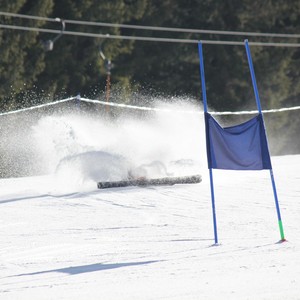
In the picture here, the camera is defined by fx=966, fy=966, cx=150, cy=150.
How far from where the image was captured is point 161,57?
3366 centimetres

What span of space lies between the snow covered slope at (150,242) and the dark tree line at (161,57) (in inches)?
414

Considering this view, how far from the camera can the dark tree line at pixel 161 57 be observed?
28.1 meters

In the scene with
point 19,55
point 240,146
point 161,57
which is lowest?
point 240,146

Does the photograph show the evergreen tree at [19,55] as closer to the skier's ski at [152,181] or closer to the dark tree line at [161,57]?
the dark tree line at [161,57]

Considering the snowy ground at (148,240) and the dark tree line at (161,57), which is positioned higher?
the dark tree line at (161,57)

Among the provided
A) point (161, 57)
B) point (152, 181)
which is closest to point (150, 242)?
point (152, 181)

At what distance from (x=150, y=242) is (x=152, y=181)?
15.8 ft

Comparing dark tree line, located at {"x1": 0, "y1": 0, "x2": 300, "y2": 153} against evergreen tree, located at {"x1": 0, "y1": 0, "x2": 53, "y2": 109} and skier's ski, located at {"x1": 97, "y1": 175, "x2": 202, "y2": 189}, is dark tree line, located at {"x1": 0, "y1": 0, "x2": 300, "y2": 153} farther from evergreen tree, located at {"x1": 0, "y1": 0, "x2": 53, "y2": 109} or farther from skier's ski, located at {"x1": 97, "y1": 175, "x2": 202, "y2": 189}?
skier's ski, located at {"x1": 97, "y1": 175, "x2": 202, "y2": 189}

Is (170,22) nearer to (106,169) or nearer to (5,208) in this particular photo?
(106,169)

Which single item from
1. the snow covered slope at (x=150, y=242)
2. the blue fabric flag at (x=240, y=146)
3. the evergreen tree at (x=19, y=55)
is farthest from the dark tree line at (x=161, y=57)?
the blue fabric flag at (x=240, y=146)

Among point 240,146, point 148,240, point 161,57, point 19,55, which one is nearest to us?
point 240,146

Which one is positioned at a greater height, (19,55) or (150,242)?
(19,55)

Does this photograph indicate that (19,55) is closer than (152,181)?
No

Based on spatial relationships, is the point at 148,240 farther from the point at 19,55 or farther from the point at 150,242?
the point at 19,55
